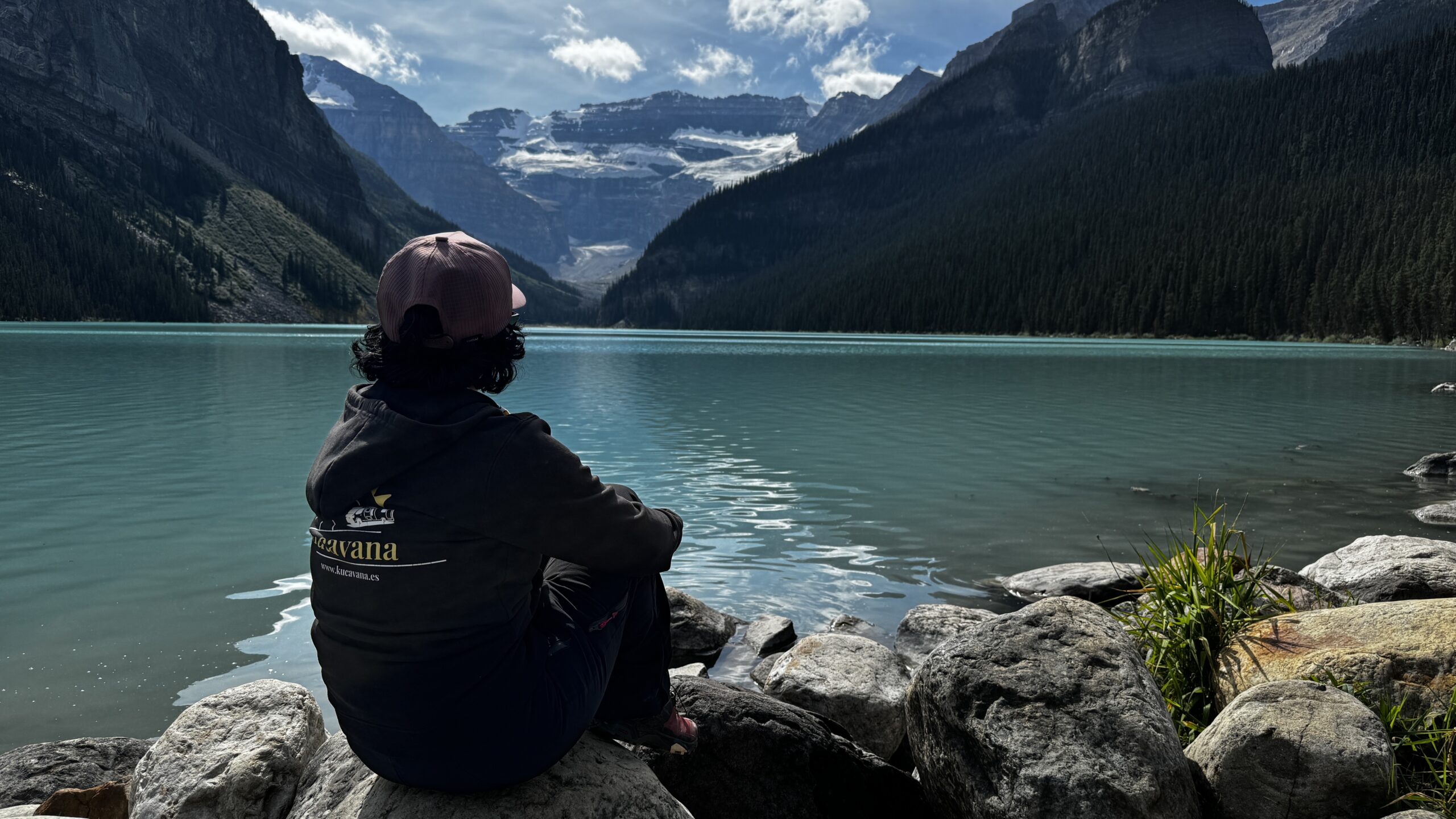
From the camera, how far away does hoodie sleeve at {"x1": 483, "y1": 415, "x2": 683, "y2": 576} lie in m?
2.77

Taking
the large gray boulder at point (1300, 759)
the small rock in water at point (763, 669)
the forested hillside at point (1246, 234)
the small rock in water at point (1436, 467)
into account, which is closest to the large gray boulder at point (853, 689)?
the small rock in water at point (763, 669)

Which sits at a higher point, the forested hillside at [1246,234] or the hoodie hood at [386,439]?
the forested hillside at [1246,234]

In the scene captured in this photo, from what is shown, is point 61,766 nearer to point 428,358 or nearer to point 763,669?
point 428,358

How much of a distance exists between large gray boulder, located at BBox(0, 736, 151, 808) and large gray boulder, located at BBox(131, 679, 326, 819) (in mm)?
871

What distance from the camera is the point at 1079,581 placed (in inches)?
365

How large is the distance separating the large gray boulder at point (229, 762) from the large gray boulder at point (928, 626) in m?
5.01

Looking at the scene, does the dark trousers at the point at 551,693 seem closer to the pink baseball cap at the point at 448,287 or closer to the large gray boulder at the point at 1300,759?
the pink baseball cap at the point at 448,287

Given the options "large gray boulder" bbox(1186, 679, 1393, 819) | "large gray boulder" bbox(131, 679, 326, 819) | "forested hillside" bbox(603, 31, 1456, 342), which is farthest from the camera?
"forested hillside" bbox(603, 31, 1456, 342)

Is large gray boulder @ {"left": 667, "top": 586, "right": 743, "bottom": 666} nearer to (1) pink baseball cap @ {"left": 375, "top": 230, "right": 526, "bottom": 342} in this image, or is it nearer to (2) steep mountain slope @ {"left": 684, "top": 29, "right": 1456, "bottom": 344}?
(1) pink baseball cap @ {"left": 375, "top": 230, "right": 526, "bottom": 342}

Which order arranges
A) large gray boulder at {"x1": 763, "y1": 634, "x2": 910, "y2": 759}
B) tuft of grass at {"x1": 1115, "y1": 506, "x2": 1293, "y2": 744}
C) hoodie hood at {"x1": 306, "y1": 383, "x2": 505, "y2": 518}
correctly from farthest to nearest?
1. large gray boulder at {"x1": 763, "y1": 634, "x2": 910, "y2": 759}
2. tuft of grass at {"x1": 1115, "y1": 506, "x2": 1293, "y2": 744}
3. hoodie hood at {"x1": 306, "y1": 383, "x2": 505, "y2": 518}

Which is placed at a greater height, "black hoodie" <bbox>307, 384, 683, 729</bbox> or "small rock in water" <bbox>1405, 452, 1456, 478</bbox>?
"black hoodie" <bbox>307, 384, 683, 729</bbox>

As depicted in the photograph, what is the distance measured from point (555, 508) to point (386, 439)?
57 cm

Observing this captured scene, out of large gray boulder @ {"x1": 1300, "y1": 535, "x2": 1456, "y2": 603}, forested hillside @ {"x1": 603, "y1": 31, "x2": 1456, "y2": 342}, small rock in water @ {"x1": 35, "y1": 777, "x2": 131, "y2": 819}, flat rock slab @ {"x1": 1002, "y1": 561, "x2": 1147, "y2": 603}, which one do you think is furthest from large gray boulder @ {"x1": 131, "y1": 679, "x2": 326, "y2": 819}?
forested hillside @ {"x1": 603, "y1": 31, "x2": 1456, "y2": 342}

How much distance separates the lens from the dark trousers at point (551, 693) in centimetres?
298
